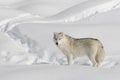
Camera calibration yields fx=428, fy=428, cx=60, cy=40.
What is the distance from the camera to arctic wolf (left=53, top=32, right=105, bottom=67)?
6941 mm

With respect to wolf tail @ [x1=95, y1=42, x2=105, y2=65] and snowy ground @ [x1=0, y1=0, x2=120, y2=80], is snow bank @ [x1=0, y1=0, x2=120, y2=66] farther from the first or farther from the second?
wolf tail @ [x1=95, y1=42, x2=105, y2=65]

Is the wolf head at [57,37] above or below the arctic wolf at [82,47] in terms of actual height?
above

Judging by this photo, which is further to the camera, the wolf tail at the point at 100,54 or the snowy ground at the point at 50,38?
the wolf tail at the point at 100,54

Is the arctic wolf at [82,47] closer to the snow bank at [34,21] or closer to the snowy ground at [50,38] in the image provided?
the snowy ground at [50,38]

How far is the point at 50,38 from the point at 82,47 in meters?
2.56

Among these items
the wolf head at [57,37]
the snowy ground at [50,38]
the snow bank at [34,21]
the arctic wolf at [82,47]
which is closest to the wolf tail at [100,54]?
the arctic wolf at [82,47]

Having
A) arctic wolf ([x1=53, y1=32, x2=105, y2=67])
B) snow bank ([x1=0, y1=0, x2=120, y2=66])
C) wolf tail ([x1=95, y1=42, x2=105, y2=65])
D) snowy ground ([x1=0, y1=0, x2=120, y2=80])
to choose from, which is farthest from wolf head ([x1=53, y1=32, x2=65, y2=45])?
snow bank ([x1=0, y1=0, x2=120, y2=66])

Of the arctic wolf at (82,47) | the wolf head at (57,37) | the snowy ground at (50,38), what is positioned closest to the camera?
the snowy ground at (50,38)

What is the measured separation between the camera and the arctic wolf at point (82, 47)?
694 cm

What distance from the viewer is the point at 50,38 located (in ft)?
31.3

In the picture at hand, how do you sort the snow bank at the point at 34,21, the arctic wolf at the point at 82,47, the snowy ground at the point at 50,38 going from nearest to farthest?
the snowy ground at the point at 50,38 < the arctic wolf at the point at 82,47 < the snow bank at the point at 34,21

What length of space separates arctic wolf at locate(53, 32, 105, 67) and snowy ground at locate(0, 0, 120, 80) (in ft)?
0.69

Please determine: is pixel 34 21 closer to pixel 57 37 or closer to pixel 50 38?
pixel 50 38

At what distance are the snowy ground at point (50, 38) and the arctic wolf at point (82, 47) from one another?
0.21 metres
